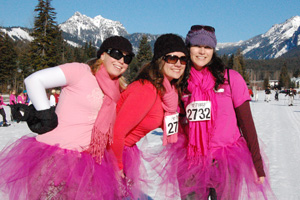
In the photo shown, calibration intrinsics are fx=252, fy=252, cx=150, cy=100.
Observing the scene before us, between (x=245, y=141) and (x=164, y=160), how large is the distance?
817 millimetres

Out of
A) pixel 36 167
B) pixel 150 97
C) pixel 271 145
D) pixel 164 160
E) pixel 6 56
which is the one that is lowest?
pixel 271 145

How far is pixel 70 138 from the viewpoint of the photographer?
6.63ft

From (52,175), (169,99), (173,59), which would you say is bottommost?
(52,175)

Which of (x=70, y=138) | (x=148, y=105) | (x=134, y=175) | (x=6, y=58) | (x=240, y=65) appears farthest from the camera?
(x=240, y=65)

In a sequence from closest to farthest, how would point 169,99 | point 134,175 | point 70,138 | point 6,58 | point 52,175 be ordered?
point 52,175 < point 70,138 < point 169,99 < point 134,175 < point 6,58

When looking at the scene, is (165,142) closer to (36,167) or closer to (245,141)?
(245,141)

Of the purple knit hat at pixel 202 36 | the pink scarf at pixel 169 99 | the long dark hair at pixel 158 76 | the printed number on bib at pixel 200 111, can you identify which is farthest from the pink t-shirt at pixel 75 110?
the purple knit hat at pixel 202 36

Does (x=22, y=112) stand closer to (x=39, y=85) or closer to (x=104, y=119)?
(x=39, y=85)

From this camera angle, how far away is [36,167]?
1891mm

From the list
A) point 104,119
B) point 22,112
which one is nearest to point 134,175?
point 104,119

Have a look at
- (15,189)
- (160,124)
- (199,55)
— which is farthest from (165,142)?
(15,189)

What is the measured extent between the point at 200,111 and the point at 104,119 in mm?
866

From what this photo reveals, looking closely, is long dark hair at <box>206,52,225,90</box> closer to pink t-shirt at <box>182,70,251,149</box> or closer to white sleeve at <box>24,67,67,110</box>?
pink t-shirt at <box>182,70,251,149</box>

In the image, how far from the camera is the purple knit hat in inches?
91.9
